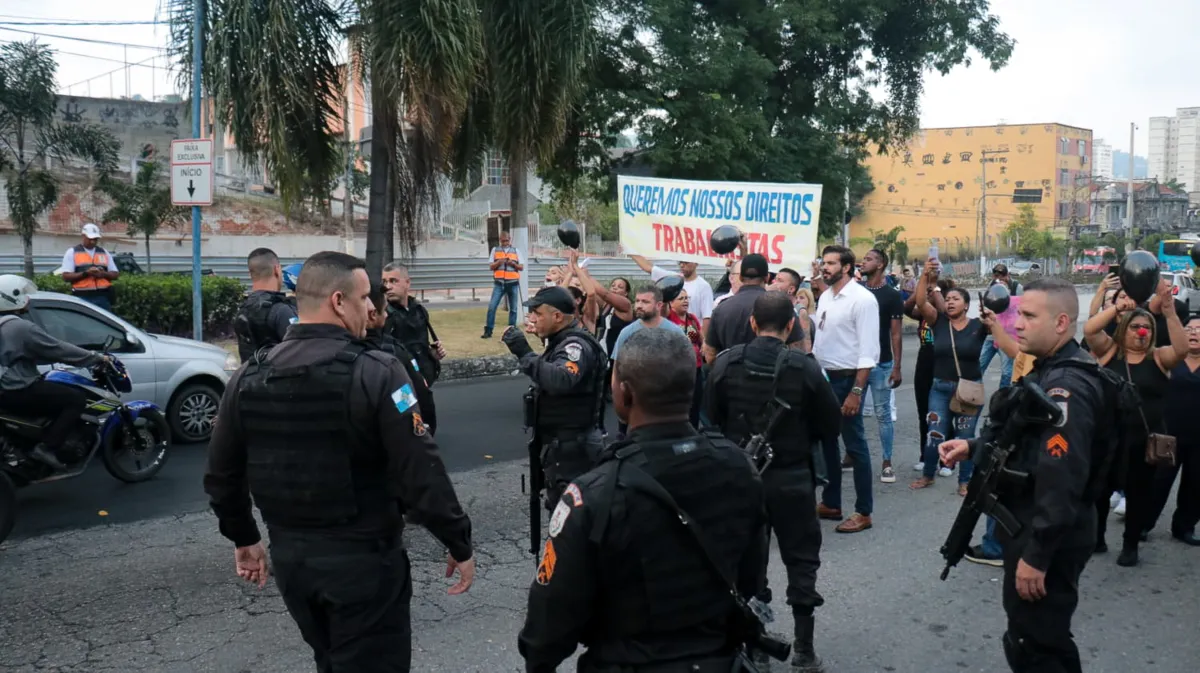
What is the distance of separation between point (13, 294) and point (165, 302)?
25.4 feet

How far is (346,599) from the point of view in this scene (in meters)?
3.03

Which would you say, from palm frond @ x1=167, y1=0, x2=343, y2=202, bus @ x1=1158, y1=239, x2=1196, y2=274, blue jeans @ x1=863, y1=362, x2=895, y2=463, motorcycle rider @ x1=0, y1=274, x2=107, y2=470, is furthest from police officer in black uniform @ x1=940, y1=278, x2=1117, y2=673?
bus @ x1=1158, y1=239, x2=1196, y2=274

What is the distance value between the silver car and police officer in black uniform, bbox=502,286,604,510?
4.51 metres

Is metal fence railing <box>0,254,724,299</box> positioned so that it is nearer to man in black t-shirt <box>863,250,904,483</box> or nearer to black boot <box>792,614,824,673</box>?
man in black t-shirt <box>863,250,904,483</box>

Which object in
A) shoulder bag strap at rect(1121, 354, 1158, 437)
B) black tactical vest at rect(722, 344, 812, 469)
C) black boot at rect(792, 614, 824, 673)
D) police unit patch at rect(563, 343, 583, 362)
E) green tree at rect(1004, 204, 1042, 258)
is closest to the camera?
black boot at rect(792, 614, 824, 673)

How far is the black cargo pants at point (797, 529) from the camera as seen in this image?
4398 millimetres

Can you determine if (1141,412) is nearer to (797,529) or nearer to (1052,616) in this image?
(797,529)

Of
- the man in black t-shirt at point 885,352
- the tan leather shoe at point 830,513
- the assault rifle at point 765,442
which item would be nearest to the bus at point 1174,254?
the man in black t-shirt at point 885,352

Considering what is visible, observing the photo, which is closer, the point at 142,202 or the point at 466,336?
the point at 466,336

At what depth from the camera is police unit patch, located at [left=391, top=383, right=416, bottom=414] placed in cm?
Result: 307

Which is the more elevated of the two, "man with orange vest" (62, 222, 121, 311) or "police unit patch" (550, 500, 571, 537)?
"man with orange vest" (62, 222, 121, 311)

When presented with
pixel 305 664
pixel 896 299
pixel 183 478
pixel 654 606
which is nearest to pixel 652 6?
pixel 896 299

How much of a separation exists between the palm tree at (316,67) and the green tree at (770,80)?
5.77 metres

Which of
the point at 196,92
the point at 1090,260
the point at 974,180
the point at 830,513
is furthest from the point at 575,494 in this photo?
the point at 974,180
